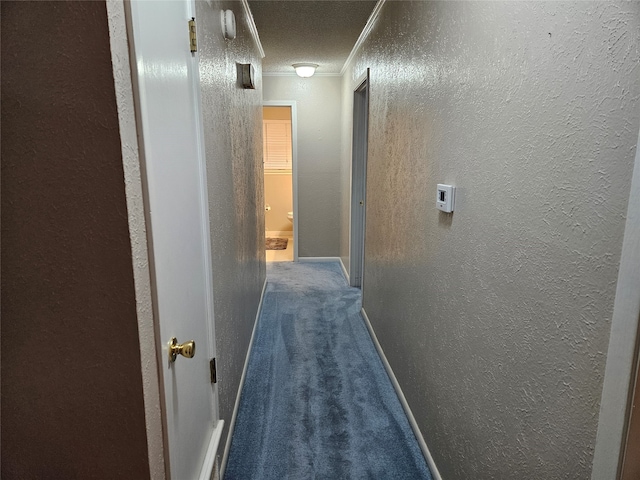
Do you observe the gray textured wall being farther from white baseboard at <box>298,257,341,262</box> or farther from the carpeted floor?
the carpeted floor

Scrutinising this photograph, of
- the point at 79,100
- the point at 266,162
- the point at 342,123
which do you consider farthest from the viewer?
the point at 266,162

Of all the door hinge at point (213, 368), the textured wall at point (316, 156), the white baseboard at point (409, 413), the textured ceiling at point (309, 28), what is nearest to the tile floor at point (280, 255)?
the textured wall at point (316, 156)

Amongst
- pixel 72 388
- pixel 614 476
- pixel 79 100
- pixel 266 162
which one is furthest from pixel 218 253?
pixel 266 162

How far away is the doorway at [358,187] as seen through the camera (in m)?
3.95

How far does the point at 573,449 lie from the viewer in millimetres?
846

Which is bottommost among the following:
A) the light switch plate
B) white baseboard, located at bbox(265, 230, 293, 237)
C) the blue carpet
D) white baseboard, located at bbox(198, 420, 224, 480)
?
the blue carpet

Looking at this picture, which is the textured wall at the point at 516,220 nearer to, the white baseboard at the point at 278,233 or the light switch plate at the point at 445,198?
the light switch plate at the point at 445,198

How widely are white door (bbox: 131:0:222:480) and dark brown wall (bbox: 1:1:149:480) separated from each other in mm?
94

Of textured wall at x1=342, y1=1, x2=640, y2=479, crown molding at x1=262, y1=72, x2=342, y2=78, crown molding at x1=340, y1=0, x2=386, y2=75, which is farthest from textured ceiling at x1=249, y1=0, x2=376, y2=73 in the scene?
textured wall at x1=342, y1=1, x2=640, y2=479

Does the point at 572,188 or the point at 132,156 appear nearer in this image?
the point at 132,156

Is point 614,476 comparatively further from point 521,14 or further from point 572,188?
point 521,14

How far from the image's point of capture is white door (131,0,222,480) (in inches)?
32.2

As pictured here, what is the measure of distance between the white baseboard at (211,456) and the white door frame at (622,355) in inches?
41.9

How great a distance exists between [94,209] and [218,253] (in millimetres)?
991
